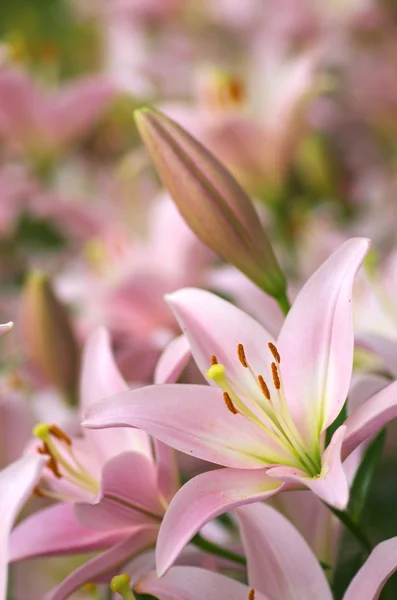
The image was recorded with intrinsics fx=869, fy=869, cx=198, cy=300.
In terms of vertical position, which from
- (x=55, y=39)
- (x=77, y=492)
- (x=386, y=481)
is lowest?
(x=386, y=481)

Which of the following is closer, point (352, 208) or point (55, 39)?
point (352, 208)

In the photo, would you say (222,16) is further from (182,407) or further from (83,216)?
(182,407)

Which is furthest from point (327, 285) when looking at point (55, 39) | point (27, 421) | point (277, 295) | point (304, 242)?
point (55, 39)

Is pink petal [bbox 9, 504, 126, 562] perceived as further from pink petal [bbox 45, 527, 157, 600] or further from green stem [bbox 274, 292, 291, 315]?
green stem [bbox 274, 292, 291, 315]

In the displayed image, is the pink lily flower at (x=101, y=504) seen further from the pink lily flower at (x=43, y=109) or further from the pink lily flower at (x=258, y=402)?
the pink lily flower at (x=43, y=109)

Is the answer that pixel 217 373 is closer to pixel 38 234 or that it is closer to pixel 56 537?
pixel 56 537

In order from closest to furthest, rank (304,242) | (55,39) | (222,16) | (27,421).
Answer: (27,421) → (304,242) → (222,16) → (55,39)
